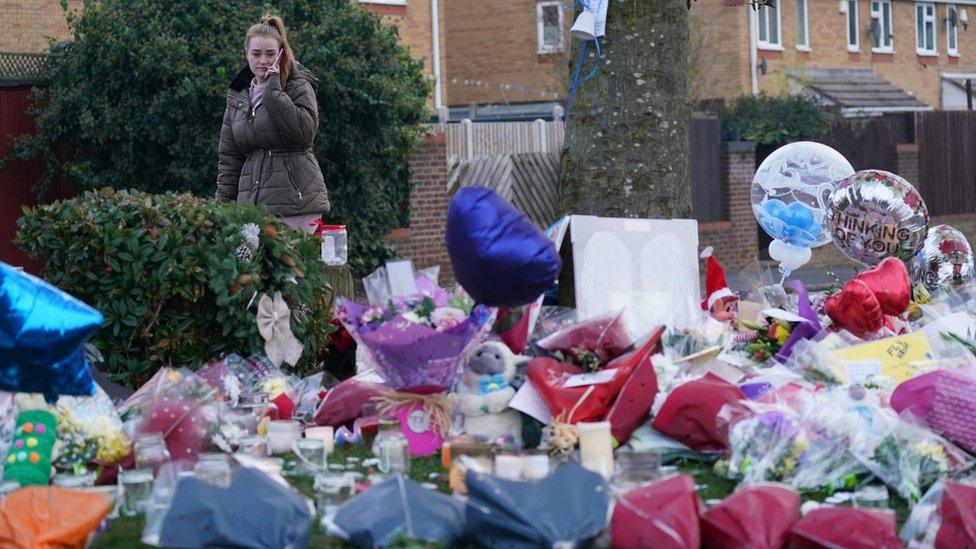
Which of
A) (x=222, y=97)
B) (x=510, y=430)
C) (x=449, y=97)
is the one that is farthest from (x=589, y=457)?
(x=449, y=97)

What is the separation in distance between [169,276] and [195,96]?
7.94 metres

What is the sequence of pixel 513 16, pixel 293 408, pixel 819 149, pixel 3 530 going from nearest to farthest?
1. pixel 3 530
2. pixel 293 408
3. pixel 819 149
4. pixel 513 16

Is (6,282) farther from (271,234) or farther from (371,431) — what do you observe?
(271,234)

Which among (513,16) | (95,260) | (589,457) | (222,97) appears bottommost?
(589,457)

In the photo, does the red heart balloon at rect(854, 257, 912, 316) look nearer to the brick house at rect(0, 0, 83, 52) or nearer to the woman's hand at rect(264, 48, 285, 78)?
the woman's hand at rect(264, 48, 285, 78)

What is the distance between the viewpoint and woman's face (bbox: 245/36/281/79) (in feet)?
23.6

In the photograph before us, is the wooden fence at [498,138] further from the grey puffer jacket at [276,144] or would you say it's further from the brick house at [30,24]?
the grey puffer jacket at [276,144]

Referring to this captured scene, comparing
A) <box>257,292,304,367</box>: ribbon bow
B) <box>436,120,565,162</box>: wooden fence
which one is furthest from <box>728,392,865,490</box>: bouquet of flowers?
<box>436,120,565,162</box>: wooden fence

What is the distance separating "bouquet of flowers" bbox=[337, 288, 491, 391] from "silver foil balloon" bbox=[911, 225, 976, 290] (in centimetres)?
331

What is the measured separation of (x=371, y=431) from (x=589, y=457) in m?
0.95

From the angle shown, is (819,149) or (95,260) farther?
(819,149)

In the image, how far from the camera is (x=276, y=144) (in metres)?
7.51

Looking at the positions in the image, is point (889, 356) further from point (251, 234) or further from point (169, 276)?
point (169, 276)

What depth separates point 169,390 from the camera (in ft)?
15.9
